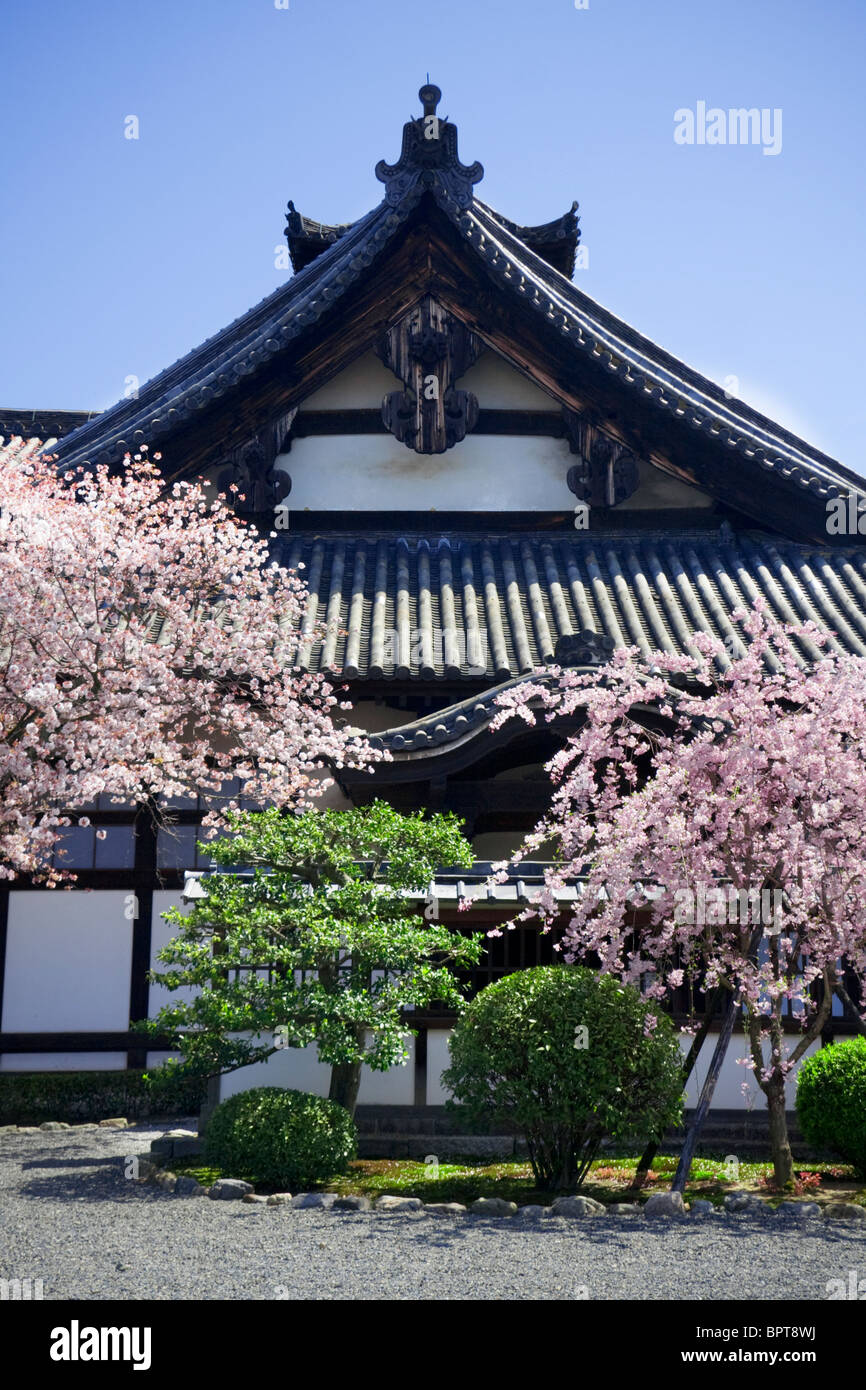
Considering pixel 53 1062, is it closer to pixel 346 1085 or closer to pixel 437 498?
pixel 346 1085

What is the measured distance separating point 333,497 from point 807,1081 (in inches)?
415

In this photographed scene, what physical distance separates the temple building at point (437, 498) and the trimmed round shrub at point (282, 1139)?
18.1 ft

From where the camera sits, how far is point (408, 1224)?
8.24 m

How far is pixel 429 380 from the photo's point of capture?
Answer: 59.0 feet

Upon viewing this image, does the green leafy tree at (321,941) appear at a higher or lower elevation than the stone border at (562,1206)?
higher

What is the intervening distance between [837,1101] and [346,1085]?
395 centimetres

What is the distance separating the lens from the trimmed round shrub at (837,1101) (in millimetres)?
10156

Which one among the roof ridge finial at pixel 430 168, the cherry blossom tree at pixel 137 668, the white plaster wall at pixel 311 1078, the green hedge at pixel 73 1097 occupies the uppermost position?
the roof ridge finial at pixel 430 168

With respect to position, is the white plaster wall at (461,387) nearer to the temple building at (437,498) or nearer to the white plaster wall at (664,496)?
the temple building at (437,498)

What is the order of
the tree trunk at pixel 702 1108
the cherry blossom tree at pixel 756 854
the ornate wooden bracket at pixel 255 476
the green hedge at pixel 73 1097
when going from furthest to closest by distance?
the ornate wooden bracket at pixel 255 476
the green hedge at pixel 73 1097
the cherry blossom tree at pixel 756 854
the tree trunk at pixel 702 1108

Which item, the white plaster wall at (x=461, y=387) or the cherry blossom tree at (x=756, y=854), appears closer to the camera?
the cherry blossom tree at (x=756, y=854)

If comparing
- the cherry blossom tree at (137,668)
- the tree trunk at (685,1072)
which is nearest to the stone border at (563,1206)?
the tree trunk at (685,1072)

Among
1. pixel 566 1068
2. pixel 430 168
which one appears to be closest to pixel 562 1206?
pixel 566 1068

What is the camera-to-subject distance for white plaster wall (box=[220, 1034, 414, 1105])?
38.1 ft
